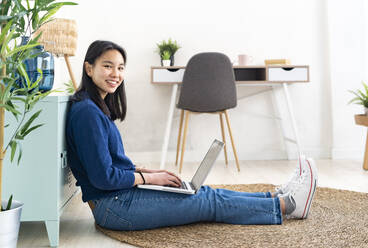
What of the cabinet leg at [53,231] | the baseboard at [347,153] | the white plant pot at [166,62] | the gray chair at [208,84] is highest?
the white plant pot at [166,62]

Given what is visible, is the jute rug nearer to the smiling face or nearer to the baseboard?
the smiling face

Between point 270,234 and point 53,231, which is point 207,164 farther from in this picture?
point 53,231

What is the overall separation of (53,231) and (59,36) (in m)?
1.35

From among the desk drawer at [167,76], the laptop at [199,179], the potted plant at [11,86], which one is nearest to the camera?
the potted plant at [11,86]

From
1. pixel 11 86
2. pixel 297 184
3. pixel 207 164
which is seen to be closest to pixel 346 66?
pixel 297 184

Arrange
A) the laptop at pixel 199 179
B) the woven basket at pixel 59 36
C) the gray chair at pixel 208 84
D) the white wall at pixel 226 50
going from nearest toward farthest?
1. the laptop at pixel 199 179
2. the woven basket at pixel 59 36
3. the gray chair at pixel 208 84
4. the white wall at pixel 226 50

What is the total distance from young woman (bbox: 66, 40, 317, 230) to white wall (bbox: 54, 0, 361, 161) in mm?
1912

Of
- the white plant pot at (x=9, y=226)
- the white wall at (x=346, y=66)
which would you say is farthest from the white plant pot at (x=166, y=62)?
the white plant pot at (x=9, y=226)

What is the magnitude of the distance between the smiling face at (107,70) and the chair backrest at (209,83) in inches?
52.4

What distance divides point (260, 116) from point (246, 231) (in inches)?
85.5

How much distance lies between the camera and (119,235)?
140cm

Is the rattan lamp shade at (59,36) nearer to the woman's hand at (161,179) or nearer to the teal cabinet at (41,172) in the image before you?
the teal cabinet at (41,172)

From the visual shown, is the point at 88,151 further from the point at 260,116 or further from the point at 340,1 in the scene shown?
the point at 340,1

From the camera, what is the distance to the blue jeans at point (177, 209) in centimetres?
139
